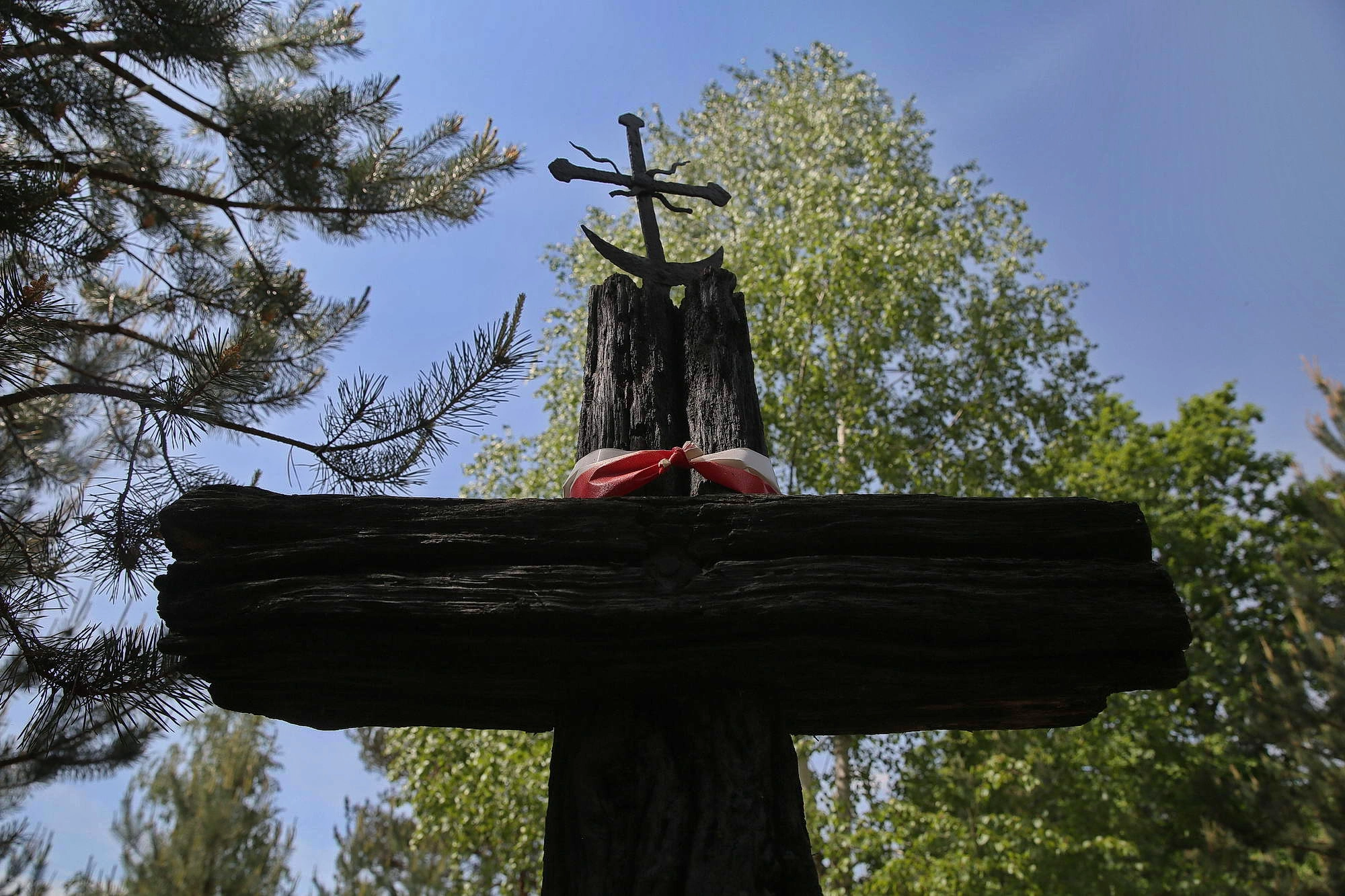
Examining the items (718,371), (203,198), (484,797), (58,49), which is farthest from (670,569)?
(484,797)

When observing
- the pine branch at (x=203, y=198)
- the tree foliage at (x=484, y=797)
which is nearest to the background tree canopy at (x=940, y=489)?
the tree foliage at (x=484, y=797)

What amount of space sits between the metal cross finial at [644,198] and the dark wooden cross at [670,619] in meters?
1.09

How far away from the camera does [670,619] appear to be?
140 centimetres

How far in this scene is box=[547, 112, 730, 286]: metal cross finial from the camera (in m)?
2.49

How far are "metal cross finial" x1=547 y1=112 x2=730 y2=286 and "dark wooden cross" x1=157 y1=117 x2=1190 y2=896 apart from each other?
3.58 feet

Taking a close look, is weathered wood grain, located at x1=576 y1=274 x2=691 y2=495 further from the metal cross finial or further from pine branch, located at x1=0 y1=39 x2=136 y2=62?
pine branch, located at x1=0 y1=39 x2=136 y2=62

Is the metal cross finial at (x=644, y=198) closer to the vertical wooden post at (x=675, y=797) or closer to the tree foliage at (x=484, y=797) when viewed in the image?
the vertical wooden post at (x=675, y=797)

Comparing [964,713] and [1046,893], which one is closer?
[964,713]

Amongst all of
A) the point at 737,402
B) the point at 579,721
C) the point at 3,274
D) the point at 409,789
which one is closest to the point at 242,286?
the point at 3,274

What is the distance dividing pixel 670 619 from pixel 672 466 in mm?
571

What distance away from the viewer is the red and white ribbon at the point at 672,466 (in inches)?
73.7

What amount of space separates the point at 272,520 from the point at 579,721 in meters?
0.64

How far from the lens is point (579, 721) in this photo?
1.65 m

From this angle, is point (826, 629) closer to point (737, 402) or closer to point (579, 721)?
point (579, 721)
